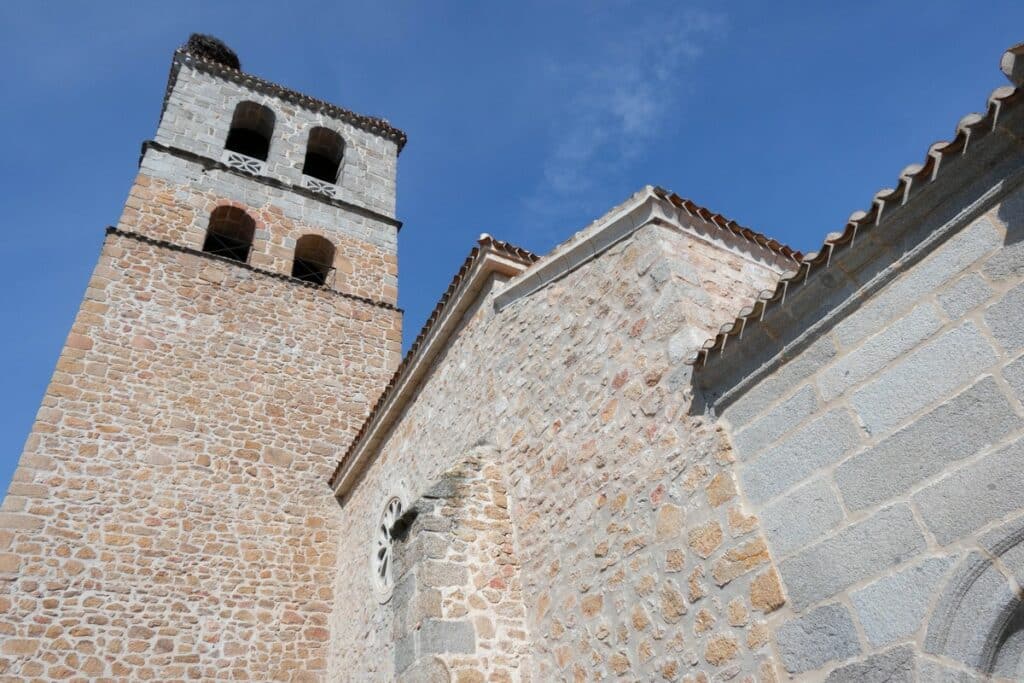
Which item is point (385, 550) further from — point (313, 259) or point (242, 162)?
point (242, 162)

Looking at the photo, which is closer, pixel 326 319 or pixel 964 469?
pixel 964 469

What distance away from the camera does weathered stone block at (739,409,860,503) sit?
326 centimetres

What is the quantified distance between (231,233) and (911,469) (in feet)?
38.4

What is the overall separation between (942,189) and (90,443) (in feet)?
29.3

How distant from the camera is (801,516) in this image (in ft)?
10.8

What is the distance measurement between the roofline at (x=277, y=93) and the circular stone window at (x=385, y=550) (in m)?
9.50

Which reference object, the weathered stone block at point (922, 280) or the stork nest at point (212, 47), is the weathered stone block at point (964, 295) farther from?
the stork nest at point (212, 47)

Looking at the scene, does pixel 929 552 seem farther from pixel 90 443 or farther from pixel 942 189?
pixel 90 443

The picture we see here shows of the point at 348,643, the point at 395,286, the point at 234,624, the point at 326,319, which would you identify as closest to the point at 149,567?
the point at 234,624

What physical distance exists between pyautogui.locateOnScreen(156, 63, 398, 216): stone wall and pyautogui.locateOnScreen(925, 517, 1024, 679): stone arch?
12.4 m

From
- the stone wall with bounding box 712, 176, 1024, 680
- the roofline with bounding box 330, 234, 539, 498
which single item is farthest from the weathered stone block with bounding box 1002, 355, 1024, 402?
the roofline with bounding box 330, 234, 539, 498

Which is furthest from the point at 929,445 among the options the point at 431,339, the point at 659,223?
the point at 431,339

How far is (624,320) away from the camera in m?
4.72

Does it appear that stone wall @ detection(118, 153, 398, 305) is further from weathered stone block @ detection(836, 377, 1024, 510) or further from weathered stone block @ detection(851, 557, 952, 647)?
weathered stone block @ detection(851, 557, 952, 647)
